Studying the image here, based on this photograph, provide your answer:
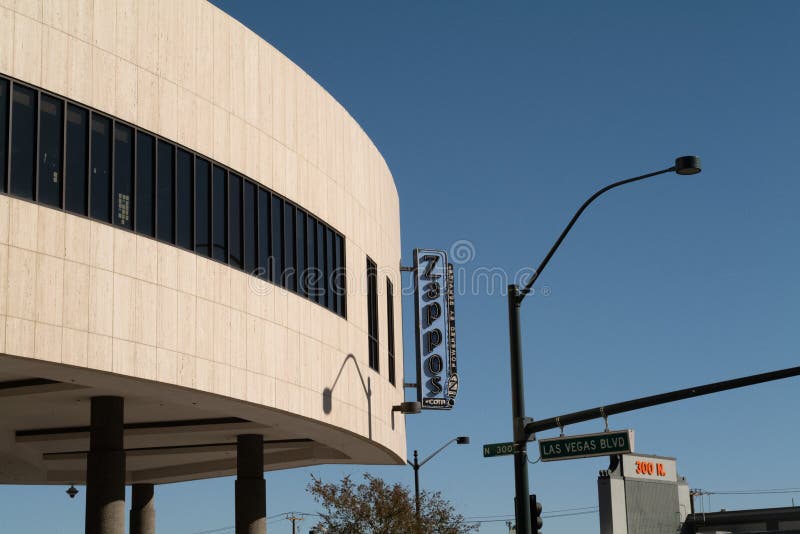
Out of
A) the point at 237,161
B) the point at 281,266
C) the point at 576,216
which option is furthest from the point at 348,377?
the point at 576,216

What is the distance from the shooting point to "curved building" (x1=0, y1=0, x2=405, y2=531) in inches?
808

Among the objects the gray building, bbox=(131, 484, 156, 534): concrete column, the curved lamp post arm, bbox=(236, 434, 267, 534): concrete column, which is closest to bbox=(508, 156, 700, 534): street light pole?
the curved lamp post arm

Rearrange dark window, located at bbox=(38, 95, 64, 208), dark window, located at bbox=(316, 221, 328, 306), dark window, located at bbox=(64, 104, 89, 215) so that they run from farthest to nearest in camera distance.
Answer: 1. dark window, located at bbox=(316, 221, 328, 306)
2. dark window, located at bbox=(64, 104, 89, 215)
3. dark window, located at bbox=(38, 95, 64, 208)

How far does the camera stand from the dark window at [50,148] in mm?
20719

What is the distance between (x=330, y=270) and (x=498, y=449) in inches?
330

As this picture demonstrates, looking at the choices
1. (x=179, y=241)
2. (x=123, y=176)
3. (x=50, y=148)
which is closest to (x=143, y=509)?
(x=179, y=241)

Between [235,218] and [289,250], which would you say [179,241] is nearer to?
[235,218]

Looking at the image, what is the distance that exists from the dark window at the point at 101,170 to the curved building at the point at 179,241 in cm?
4

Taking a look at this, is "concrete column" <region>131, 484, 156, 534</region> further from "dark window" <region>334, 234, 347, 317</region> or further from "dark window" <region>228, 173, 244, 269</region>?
"dark window" <region>228, 173, 244, 269</region>

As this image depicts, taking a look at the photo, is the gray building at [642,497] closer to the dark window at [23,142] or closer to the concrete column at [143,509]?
the concrete column at [143,509]

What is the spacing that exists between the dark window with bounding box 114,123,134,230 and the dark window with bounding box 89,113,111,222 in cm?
20

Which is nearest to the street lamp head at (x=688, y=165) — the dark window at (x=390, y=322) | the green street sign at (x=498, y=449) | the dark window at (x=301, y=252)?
the green street sign at (x=498, y=449)

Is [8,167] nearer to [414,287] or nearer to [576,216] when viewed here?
[576,216]

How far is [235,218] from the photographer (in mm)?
26016
